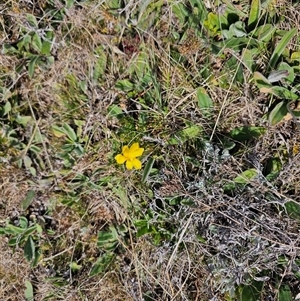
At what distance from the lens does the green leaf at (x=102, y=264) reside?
238 cm

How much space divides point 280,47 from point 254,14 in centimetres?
17

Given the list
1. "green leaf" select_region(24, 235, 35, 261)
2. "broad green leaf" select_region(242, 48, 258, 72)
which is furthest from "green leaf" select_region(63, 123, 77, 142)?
"broad green leaf" select_region(242, 48, 258, 72)

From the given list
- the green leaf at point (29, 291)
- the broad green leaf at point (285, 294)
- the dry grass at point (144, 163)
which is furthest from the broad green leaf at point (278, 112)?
the green leaf at point (29, 291)

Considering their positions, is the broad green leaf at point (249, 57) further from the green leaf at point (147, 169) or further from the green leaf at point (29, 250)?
the green leaf at point (29, 250)

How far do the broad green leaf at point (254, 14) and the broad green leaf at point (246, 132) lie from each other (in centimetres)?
41

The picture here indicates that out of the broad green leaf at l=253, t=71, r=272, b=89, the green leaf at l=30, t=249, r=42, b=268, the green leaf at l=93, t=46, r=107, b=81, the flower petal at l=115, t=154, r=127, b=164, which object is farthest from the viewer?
the green leaf at l=30, t=249, r=42, b=268

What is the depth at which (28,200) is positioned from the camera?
2.43m

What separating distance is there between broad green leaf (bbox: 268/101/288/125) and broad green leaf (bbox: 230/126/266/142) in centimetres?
6

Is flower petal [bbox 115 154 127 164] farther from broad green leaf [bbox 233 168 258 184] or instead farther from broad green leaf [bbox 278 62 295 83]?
broad green leaf [bbox 278 62 295 83]

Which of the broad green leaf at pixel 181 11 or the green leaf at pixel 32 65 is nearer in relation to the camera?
the broad green leaf at pixel 181 11

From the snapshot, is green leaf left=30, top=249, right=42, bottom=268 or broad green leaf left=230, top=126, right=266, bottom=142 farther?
green leaf left=30, top=249, right=42, bottom=268

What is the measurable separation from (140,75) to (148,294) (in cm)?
94

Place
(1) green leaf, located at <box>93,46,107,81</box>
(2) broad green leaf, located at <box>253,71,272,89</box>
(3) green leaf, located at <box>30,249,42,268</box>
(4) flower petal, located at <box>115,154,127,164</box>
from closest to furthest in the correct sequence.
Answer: (2) broad green leaf, located at <box>253,71,272,89</box>, (4) flower petal, located at <box>115,154,127,164</box>, (1) green leaf, located at <box>93,46,107,81</box>, (3) green leaf, located at <box>30,249,42,268</box>

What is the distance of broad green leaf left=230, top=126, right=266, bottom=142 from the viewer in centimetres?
219
